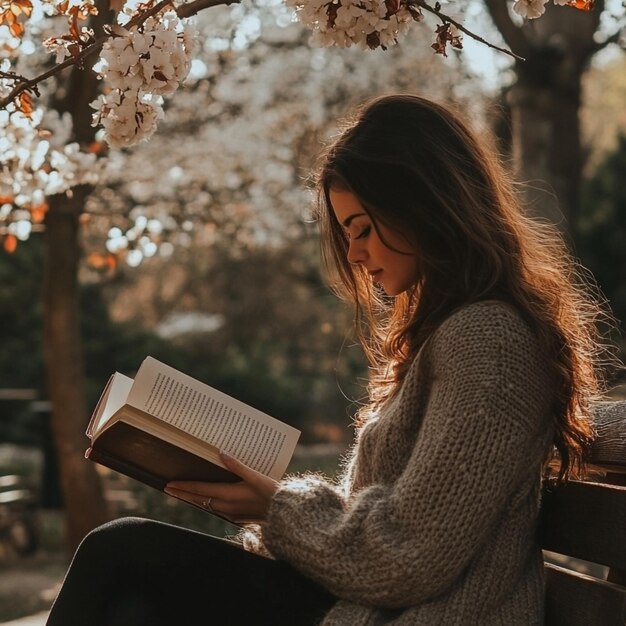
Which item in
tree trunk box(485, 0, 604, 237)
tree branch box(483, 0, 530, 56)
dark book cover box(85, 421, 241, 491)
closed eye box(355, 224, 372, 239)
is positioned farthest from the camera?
tree trunk box(485, 0, 604, 237)

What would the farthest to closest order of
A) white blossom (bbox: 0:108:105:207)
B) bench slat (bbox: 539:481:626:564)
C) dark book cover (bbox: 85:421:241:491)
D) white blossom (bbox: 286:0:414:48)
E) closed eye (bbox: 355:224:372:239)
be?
white blossom (bbox: 0:108:105:207), closed eye (bbox: 355:224:372:239), dark book cover (bbox: 85:421:241:491), white blossom (bbox: 286:0:414:48), bench slat (bbox: 539:481:626:564)

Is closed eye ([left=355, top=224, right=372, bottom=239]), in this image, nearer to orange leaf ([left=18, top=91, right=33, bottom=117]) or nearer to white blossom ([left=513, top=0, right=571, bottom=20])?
white blossom ([left=513, top=0, right=571, bottom=20])

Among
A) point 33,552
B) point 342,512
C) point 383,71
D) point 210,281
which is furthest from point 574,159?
point 210,281

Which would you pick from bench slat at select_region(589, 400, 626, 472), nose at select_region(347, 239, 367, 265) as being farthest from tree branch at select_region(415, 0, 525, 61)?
bench slat at select_region(589, 400, 626, 472)

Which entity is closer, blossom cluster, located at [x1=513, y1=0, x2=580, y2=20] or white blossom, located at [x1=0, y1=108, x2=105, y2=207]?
blossom cluster, located at [x1=513, y1=0, x2=580, y2=20]

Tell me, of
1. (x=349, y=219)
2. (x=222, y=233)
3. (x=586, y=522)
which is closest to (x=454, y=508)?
(x=586, y=522)

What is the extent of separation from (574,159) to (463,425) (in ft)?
15.1

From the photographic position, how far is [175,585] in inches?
76.4

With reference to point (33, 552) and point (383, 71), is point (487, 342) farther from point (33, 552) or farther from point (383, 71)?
point (383, 71)

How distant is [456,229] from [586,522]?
558 millimetres

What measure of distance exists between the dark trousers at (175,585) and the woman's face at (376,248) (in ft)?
1.88

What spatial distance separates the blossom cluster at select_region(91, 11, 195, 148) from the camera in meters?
1.95

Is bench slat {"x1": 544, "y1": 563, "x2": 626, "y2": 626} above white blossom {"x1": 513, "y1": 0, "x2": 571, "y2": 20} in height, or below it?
below

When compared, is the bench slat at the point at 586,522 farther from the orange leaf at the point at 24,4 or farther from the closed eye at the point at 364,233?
the orange leaf at the point at 24,4
